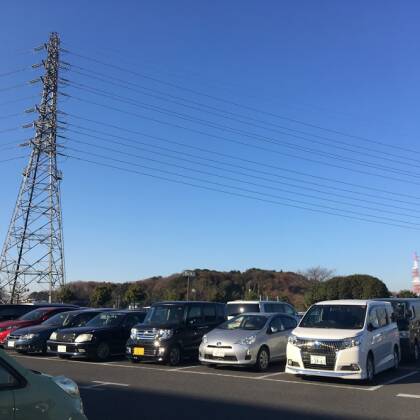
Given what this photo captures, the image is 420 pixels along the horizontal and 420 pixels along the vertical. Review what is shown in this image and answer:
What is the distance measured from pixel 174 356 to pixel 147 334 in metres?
0.98

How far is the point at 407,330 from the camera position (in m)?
15.9

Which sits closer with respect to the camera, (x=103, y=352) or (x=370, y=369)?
(x=370, y=369)

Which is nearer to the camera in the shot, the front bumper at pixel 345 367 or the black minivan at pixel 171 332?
the front bumper at pixel 345 367

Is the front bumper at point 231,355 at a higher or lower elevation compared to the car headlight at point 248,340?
lower

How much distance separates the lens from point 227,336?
14.4m

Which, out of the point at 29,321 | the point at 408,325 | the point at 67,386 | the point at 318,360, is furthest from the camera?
the point at 29,321

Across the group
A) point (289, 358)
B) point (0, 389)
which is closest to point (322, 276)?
point (289, 358)

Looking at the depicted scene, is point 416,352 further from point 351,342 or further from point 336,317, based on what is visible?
point 351,342

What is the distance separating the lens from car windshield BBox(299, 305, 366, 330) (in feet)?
41.8

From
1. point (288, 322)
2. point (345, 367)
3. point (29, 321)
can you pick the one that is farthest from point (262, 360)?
point (29, 321)

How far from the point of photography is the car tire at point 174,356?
1504cm

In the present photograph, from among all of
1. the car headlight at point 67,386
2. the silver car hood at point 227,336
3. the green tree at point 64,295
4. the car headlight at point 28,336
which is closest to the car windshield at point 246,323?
the silver car hood at point 227,336

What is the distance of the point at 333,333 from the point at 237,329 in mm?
3435

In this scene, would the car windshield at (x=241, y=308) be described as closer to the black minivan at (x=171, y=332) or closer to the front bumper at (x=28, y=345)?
the black minivan at (x=171, y=332)
